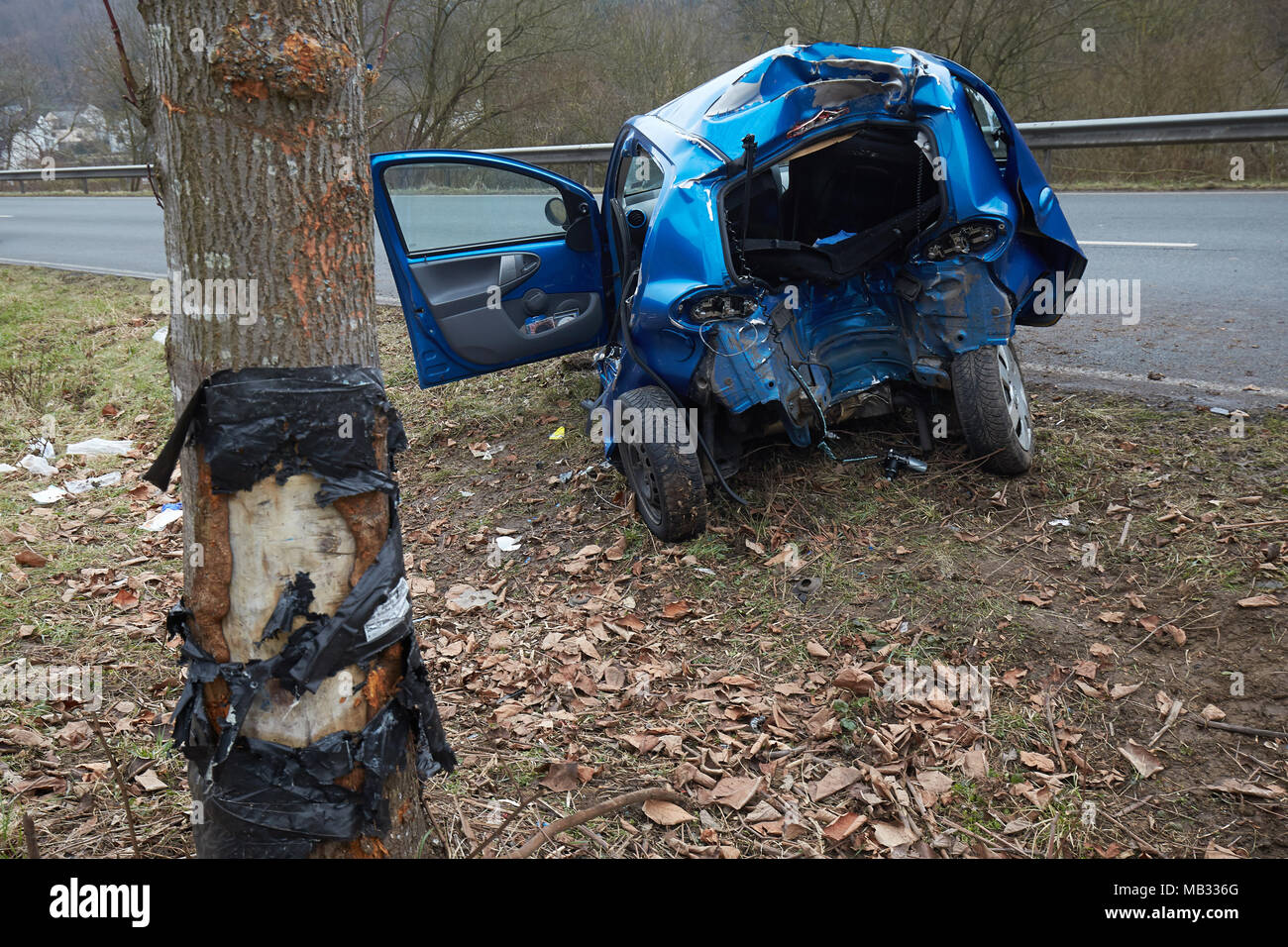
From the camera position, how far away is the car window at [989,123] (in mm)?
4488

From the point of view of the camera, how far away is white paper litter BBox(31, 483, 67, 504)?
5.67 meters

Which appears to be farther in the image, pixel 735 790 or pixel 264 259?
pixel 735 790

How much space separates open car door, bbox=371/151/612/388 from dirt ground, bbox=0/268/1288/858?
0.79 metres

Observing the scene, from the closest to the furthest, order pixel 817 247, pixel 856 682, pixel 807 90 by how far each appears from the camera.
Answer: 1. pixel 856 682
2. pixel 807 90
3. pixel 817 247

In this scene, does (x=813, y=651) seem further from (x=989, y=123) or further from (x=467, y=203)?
(x=467, y=203)

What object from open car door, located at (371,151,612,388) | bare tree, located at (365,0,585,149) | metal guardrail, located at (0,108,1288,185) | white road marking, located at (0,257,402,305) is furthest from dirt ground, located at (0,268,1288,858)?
bare tree, located at (365,0,585,149)

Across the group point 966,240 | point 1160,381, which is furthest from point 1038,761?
point 1160,381

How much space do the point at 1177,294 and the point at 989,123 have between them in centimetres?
379

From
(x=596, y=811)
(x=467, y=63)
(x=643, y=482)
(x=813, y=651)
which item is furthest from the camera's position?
(x=467, y=63)

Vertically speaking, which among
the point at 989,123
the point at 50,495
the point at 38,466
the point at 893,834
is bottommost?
the point at 893,834

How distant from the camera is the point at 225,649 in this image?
1993 millimetres

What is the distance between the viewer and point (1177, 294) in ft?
24.3

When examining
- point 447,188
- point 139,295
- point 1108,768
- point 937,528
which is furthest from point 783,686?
point 139,295

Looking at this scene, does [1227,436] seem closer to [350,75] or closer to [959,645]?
[959,645]
